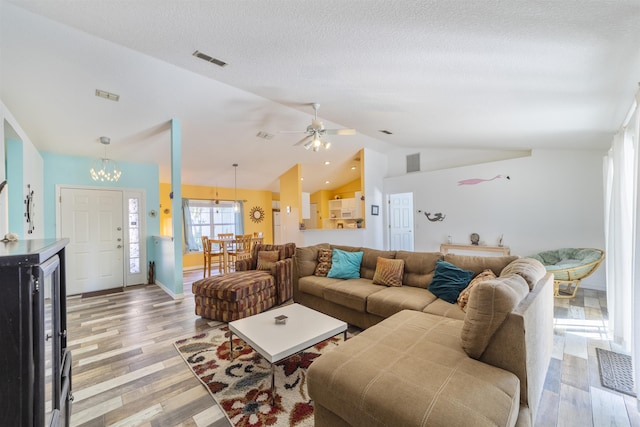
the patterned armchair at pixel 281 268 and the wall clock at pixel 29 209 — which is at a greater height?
the wall clock at pixel 29 209

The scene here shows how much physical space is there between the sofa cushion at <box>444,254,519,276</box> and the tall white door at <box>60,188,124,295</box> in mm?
5826

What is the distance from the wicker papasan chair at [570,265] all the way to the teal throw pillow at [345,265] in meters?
3.06

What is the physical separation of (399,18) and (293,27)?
72 centimetres

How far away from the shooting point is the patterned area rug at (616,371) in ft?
6.54

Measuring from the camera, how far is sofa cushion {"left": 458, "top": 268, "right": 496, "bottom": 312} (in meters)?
2.40

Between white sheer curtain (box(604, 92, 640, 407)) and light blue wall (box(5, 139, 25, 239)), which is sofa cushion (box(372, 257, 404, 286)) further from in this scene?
light blue wall (box(5, 139, 25, 239))

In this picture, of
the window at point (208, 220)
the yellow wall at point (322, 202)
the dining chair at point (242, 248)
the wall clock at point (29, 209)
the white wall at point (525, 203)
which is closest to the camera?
the wall clock at point (29, 209)

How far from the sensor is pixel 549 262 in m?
4.57

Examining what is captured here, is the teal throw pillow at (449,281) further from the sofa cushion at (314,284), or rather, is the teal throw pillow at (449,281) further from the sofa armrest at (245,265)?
the sofa armrest at (245,265)

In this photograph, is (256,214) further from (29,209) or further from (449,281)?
(449,281)

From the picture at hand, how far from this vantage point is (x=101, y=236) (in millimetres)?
4879

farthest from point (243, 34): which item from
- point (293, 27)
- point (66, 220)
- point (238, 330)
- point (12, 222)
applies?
point (66, 220)

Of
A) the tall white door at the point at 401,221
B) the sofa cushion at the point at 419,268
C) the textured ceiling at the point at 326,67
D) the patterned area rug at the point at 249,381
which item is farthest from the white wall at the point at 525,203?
the patterned area rug at the point at 249,381

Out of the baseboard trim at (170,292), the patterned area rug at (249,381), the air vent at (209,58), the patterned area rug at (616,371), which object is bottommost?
the patterned area rug at (616,371)
